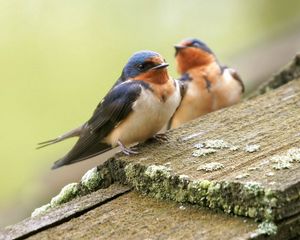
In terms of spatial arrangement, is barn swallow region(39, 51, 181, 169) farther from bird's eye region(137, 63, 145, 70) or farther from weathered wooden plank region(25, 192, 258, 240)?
weathered wooden plank region(25, 192, 258, 240)

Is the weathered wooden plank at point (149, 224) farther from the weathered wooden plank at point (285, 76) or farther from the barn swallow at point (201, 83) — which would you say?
the barn swallow at point (201, 83)

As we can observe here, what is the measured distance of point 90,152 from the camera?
353 cm

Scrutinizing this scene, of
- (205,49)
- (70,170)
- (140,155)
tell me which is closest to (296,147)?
(140,155)

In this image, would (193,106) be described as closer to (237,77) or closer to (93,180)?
(237,77)

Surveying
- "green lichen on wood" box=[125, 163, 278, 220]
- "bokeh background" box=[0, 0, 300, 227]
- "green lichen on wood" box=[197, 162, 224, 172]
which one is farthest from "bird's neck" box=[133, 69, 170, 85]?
"bokeh background" box=[0, 0, 300, 227]

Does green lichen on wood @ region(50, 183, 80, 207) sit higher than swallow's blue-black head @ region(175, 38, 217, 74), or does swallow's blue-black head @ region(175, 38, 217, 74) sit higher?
green lichen on wood @ region(50, 183, 80, 207)

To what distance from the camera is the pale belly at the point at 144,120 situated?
3.45 metres

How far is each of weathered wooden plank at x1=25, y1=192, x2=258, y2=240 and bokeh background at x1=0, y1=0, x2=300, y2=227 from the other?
7459mm

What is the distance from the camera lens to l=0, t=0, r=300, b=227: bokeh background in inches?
412

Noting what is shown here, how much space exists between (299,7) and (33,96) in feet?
12.7

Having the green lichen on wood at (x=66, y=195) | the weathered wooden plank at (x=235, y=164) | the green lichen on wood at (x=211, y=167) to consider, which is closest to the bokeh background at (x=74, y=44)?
the weathered wooden plank at (x=235, y=164)

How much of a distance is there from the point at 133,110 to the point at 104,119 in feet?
0.48

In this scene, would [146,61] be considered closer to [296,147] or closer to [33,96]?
[296,147]

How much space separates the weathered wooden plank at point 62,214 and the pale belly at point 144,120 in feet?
2.73
